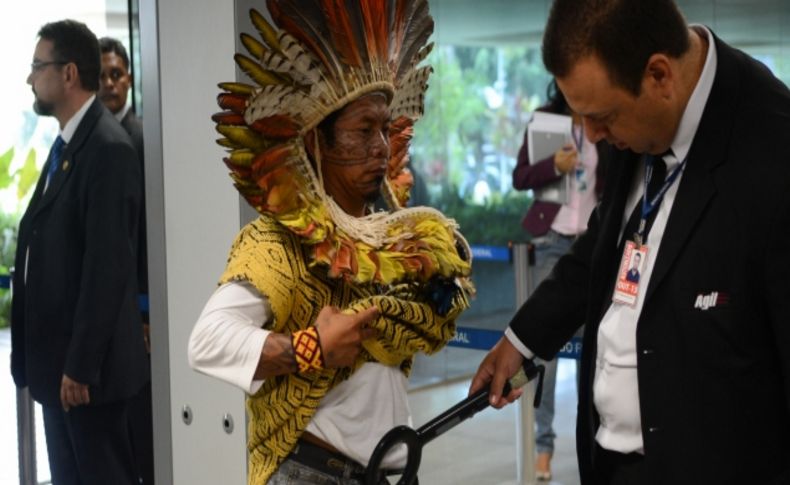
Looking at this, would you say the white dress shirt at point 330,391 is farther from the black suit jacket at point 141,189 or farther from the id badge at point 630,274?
the black suit jacket at point 141,189

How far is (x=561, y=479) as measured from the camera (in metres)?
5.71

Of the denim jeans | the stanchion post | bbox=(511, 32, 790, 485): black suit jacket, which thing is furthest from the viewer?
the denim jeans

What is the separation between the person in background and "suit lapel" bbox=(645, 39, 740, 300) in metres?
3.26

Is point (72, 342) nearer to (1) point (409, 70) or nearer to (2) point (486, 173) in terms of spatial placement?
(1) point (409, 70)

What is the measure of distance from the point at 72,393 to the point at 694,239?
91.6 inches

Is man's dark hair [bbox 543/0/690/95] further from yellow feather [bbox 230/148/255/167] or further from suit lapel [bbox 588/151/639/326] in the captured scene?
yellow feather [bbox 230/148/255/167]

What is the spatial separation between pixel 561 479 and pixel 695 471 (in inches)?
141

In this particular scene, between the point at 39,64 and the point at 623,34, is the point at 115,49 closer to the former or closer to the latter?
the point at 39,64

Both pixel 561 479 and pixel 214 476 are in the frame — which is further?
pixel 561 479

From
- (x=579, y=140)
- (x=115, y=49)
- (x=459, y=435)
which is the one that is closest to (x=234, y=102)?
(x=115, y=49)

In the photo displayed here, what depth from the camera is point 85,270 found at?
12.0 ft

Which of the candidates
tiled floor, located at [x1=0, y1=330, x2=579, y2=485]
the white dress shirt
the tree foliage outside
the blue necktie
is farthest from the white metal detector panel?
the tree foliage outside

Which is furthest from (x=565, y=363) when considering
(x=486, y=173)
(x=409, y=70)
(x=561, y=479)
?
(x=409, y=70)

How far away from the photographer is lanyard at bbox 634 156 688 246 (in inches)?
A: 89.7
